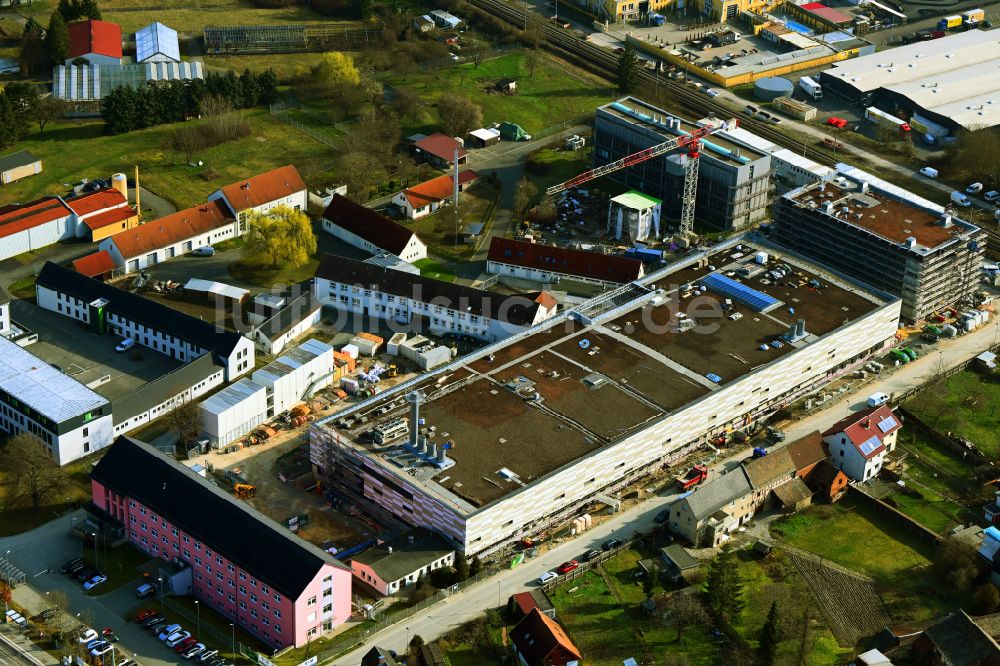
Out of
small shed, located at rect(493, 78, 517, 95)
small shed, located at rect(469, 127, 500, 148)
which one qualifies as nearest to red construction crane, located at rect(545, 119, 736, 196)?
small shed, located at rect(469, 127, 500, 148)

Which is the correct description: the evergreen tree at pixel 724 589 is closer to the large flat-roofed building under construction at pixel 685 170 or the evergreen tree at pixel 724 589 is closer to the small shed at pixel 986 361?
the small shed at pixel 986 361

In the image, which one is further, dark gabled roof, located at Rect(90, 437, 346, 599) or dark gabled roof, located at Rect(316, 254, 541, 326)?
dark gabled roof, located at Rect(316, 254, 541, 326)

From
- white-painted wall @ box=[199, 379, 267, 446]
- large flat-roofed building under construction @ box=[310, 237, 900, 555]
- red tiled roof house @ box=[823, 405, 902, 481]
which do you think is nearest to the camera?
large flat-roofed building under construction @ box=[310, 237, 900, 555]

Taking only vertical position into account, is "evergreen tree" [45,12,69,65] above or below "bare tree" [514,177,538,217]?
above

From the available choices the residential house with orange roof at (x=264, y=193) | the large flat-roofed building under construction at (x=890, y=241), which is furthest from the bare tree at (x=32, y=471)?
the large flat-roofed building under construction at (x=890, y=241)

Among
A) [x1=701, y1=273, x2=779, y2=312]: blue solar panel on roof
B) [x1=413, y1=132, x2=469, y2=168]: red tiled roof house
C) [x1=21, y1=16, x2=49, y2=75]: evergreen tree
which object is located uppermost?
[x1=21, y1=16, x2=49, y2=75]: evergreen tree

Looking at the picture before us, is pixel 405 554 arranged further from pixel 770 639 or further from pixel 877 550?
pixel 877 550

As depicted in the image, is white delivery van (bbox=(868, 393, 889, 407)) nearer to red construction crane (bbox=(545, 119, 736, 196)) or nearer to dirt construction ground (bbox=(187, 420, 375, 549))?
red construction crane (bbox=(545, 119, 736, 196))

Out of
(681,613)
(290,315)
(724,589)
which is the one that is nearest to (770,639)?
(724,589)
